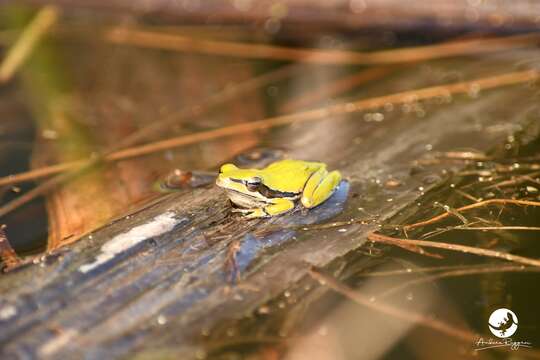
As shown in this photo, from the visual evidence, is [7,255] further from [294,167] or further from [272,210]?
[294,167]

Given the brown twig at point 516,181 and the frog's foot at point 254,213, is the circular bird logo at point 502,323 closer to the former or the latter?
the brown twig at point 516,181

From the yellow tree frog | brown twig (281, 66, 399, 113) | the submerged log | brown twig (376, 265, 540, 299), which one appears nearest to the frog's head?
the yellow tree frog

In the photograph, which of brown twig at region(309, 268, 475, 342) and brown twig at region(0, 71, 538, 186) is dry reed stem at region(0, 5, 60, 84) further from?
brown twig at region(309, 268, 475, 342)

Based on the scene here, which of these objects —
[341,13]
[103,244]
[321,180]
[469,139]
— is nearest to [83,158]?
[103,244]

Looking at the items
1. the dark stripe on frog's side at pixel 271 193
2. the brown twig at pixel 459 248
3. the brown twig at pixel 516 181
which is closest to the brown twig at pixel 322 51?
the brown twig at pixel 516 181

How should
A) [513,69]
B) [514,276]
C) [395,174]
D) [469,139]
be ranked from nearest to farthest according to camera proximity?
[514,276], [395,174], [469,139], [513,69]

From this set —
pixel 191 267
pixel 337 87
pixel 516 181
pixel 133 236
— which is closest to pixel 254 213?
pixel 191 267

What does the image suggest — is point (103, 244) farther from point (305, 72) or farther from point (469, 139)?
point (305, 72)
